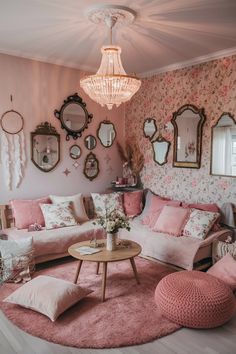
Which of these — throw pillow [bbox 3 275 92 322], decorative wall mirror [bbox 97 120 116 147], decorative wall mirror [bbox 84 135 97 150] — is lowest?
throw pillow [bbox 3 275 92 322]

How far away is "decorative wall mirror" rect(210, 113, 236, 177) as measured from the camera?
3.80 meters

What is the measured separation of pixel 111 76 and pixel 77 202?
2221 millimetres

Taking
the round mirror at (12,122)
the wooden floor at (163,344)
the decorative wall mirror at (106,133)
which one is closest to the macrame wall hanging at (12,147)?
the round mirror at (12,122)

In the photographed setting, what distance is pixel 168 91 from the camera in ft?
15.1

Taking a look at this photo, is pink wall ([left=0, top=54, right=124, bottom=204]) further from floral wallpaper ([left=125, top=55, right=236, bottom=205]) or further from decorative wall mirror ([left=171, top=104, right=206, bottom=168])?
decorative wall mirror ([left=171, top=104, right=206, bottom=168])

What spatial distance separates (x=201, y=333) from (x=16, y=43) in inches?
143

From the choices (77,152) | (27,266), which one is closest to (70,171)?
(77,152)

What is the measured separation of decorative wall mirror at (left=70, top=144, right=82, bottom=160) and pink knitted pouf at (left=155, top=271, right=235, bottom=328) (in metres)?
2.61

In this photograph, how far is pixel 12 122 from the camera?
4.04 metres

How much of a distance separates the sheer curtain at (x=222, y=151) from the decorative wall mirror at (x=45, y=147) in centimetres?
226

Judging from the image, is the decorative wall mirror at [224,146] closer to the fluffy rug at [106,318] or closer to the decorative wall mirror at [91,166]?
the fluffy rug at [106,318]

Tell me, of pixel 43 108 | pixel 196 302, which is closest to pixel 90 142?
pixel 43 108

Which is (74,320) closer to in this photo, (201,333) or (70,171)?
(201,333)

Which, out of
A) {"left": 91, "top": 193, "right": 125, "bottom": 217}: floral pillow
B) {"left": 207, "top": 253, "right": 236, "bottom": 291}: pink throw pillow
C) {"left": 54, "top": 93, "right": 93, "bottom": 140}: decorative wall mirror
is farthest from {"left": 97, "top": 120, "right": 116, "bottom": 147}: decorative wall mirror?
{"left": 207, "top": 253, "right": 236, "bottom": 291}: pink throw pillow
